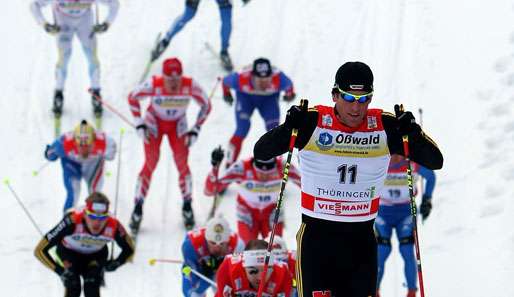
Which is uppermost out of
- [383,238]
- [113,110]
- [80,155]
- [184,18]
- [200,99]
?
[184,18]

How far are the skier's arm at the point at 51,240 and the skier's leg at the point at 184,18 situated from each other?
5.81 m

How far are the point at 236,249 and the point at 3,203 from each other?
13.2 feet

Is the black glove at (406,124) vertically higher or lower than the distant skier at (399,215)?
higher

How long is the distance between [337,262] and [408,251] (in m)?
3.48

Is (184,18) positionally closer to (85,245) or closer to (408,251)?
(85,245)

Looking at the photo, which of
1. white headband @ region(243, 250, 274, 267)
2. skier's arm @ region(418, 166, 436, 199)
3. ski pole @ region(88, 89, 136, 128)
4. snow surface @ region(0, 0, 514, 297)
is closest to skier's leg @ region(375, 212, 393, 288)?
skier's arm @ region(418, 166, 436, 199)

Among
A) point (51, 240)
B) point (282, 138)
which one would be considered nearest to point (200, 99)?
point (51, 240)

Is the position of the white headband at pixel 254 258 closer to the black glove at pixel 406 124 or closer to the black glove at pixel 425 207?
the black glove at pixel 425 207

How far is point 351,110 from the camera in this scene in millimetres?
5938

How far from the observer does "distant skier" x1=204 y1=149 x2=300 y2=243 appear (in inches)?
414

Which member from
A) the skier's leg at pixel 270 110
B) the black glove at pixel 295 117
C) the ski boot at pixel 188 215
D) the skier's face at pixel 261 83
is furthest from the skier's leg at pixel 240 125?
the black glove at pixel 295 117

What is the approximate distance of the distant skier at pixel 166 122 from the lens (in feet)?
38.0

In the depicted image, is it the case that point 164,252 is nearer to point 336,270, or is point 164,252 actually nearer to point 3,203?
point 3,203

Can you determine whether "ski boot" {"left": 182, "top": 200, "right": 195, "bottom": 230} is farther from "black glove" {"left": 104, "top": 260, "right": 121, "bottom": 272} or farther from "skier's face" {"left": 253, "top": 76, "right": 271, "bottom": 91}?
"black glove" {"left": 104, "top": 260, "right": 121, "bottom": 272}
